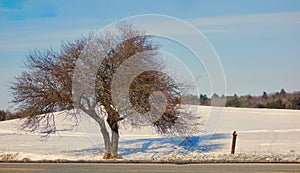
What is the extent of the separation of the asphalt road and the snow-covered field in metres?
10.6

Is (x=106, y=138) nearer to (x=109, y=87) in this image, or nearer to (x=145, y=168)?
(x=109, y=87)

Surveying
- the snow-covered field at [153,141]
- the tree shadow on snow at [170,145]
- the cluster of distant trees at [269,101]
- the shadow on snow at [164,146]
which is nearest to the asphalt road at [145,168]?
the snow-covered field at [153,141]

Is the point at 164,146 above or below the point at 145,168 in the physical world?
below

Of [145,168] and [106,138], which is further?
[106,138]

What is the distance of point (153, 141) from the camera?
3456cm

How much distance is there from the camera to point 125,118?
26125 mm

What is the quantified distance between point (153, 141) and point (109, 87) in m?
9.90

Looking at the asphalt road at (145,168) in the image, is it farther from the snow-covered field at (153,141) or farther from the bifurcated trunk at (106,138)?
the bifurcated trunk at (106,138)

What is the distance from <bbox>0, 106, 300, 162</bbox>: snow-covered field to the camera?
89.3ft

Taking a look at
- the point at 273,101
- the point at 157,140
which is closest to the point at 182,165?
the point at 157,140

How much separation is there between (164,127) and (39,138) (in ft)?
49.1

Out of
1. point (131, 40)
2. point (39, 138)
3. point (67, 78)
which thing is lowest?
point (39, 138)

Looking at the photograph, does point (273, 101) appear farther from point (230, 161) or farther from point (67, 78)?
point (230, 161)

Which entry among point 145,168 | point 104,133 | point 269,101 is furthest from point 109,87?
point 269,101
